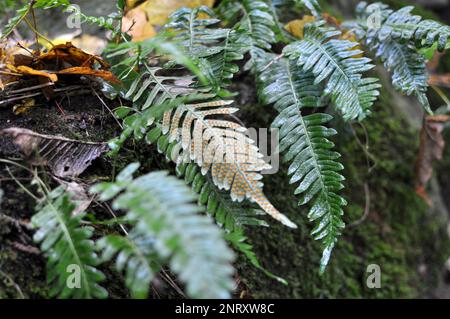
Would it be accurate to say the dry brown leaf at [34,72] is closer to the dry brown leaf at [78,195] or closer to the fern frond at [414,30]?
the dry brown leaf at [78,195]

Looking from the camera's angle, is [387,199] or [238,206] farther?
[387,199]

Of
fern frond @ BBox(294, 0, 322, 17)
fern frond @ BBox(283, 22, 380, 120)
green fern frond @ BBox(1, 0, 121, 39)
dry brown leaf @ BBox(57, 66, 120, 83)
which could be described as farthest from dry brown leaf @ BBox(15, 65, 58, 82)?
fern frond @ BBox(294, 0, 322, 17)

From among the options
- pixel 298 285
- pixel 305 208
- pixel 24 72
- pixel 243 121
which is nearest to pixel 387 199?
pixel 305 208

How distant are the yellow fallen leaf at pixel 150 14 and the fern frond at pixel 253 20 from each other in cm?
22

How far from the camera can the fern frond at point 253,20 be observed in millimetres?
1591

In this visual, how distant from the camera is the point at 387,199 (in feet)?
7.18

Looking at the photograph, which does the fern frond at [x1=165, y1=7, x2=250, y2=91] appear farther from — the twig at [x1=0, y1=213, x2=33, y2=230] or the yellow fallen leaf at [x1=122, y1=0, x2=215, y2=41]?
the twig at [x1=0, y1=213, x2=33, y2=230]

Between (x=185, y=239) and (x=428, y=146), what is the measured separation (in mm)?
1722

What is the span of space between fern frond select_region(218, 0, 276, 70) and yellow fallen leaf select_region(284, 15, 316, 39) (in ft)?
0.34

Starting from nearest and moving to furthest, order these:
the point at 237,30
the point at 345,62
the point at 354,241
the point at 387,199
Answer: the point at 345,62 → the point at 237,30 → the point at 354,241 → the point at 387,199

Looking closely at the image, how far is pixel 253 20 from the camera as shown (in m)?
1.71
